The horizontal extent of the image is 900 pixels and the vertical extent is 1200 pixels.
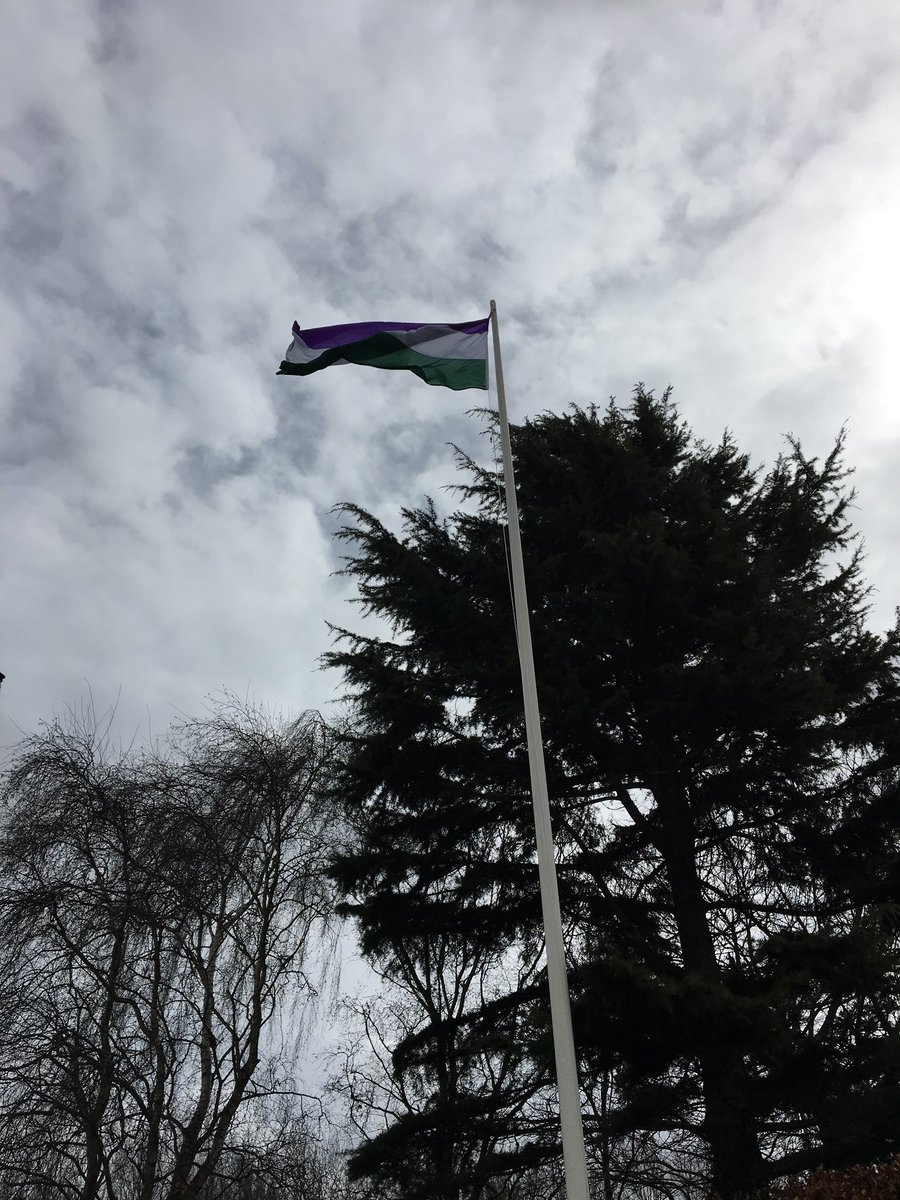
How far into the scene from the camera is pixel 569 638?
10.7 meters

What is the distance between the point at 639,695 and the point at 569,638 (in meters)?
1.08

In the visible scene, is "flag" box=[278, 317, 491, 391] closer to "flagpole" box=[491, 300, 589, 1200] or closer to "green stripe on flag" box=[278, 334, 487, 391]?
"green stripe on flag" box=[278, 334, 487, 391]

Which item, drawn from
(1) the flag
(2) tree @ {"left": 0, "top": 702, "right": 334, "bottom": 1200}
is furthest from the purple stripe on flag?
(2) tree @ {"left": 0, "top": 702, "right": 334, "bottom": 1200}

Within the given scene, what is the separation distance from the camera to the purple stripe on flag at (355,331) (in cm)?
1065

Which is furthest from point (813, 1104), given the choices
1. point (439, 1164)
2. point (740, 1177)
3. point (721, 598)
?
point (721, 598)

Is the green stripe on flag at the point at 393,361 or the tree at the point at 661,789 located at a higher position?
the green stripe on flag at the point at 393,361

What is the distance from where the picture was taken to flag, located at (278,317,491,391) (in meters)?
10.5

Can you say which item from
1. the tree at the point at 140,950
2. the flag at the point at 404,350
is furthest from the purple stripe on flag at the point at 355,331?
the tree at the point at 140,950

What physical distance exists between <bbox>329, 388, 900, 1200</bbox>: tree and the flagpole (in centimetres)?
96

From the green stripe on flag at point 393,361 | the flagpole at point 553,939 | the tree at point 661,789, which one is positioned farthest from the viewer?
the green stripe on flag at point 393,361

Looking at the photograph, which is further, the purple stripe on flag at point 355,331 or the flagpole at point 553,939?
the purple stripe on flag at point 355,331

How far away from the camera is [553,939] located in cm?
712

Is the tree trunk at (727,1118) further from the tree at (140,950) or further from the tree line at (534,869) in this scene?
the tree at (140,950)

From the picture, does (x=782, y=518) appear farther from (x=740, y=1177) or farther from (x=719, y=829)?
(x=740, y=1177)
